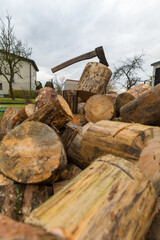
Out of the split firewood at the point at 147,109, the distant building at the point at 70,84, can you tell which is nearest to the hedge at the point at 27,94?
the distant building at the point at 70,84

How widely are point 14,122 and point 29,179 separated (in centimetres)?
198

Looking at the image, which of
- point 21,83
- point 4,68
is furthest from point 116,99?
point 21,83

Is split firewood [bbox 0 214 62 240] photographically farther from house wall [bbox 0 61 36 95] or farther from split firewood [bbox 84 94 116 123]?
house wall [bbox 0 61 36 95]

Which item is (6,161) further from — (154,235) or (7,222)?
(154,235)

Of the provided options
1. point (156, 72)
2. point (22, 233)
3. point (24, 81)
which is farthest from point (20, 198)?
point (24, 81)

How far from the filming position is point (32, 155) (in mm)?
1483

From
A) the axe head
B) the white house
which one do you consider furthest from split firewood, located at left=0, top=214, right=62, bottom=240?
the white house

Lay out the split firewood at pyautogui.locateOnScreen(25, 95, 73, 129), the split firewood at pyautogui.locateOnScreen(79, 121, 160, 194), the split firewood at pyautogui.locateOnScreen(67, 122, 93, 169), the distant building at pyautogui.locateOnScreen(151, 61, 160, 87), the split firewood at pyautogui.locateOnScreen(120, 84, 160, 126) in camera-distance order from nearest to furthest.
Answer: the split firewood at pyautogui.locateOnScreen(79, 121, 160, 194)
the split firewood at pyautogui.locateOnScreen(120, 84, 160, 126)
the split firewood at pyautogui.locateOnScreen(67, 122, 93, 169)
the split firewood at pyautogui.locateOnScreen(25, 95, 73, 129)
the distant building at pyautogui.locateOnScreen(151, 61, 160, 87)

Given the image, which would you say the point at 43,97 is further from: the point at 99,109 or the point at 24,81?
the point at 24,81

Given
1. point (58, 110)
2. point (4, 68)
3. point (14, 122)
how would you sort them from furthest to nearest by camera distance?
point (4, 68) → point (14, 122) → point (58, 110)

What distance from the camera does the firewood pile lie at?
671 mm

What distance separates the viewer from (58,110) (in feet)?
6.81

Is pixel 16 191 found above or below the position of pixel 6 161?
below

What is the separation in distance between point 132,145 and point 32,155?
98 cm
